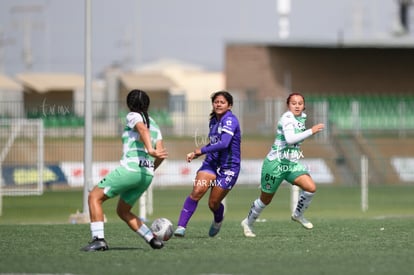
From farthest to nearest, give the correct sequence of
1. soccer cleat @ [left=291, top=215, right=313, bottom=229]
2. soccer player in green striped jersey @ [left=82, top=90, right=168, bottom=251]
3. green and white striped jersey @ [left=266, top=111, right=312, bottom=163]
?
soccer cleat @ [left=291, top=215, right=313, bottom=229]
green and white striped jersey @ [left=266, top=111, right=312, bottom=163]
soccer player in green striped jersey @ [left=82, top=90, right=168, bottom=251]

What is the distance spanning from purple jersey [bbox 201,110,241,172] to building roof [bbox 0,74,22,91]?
53.3m

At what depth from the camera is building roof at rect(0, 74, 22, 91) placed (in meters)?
69.3

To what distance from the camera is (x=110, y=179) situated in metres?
14.1

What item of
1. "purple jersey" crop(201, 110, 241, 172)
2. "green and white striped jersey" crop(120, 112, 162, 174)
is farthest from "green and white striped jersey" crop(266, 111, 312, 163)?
"green and white striped jersey" crop(120, 112, 162, 174)

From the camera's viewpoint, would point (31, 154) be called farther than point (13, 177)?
Yes

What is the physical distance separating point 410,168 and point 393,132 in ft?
22.5

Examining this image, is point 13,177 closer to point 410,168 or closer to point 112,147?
point 112,147

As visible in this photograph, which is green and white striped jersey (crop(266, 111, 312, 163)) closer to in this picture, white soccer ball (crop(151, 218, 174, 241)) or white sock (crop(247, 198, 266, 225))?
white sock (crop(247, 198, 266, 225))

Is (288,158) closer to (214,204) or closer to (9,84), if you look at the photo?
(214,204)

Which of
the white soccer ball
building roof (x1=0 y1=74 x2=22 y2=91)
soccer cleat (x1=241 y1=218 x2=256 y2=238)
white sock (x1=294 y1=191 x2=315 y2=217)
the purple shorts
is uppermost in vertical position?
building roof (x1=0 y1=74 x2=22 y2=91)

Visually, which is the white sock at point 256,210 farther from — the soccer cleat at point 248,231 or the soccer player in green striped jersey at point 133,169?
the soccer player in green striped jersey at point 133,169

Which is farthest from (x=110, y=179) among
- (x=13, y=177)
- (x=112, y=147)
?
(x=112, y=147)

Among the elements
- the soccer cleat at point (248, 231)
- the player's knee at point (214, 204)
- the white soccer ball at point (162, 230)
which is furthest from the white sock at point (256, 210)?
the white soccer ball at point (162, 230)

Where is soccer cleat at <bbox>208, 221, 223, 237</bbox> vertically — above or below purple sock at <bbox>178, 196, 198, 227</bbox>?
below
